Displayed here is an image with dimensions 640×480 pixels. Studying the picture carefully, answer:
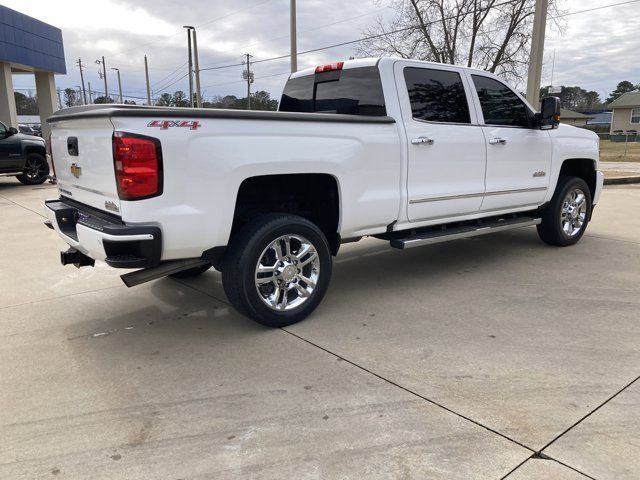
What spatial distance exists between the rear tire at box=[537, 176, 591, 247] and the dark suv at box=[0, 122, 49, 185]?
42.8 feet

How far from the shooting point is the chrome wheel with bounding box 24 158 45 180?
1438cm

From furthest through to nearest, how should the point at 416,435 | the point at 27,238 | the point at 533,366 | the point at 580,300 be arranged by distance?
the point at 27,238, the point at 580,300, the point at 533,366, the point at 416,435

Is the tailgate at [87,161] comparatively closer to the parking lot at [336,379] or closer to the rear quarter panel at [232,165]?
the rear quarter panel at [232,165]

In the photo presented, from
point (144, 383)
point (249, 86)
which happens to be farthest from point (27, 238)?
point (249, 86)

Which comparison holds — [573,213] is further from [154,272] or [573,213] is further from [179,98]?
[179,98]

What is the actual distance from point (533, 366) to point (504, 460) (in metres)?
1.10

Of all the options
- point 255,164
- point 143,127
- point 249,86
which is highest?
point 249,86

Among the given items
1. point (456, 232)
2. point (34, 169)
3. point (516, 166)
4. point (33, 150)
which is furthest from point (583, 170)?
point (34, 169)

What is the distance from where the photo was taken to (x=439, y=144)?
4.77 m

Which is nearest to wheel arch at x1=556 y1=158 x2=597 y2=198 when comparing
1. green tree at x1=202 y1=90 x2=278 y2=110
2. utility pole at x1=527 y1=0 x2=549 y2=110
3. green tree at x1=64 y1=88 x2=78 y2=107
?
utility pole at x1=527 y1=0 x2=549 y2=110

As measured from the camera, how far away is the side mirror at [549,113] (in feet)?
18.4

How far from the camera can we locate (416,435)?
266 centimetres

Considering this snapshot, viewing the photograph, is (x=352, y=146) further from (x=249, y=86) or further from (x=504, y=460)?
(x=249, y=86)

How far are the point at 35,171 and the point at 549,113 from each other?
1387 cm
